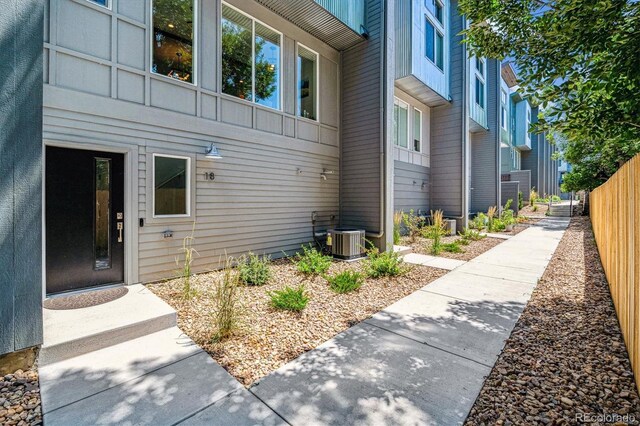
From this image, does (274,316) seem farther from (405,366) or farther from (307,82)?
(307,82)

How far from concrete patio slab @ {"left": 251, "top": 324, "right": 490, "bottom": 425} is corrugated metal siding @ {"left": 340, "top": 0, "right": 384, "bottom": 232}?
4.97 meters

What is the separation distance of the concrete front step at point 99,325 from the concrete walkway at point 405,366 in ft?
5.78

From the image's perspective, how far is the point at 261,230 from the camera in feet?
22.5

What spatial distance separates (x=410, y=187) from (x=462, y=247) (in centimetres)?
311

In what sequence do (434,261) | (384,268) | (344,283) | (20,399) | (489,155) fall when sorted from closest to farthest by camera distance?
1. (20,399)
2. (344,283)
3. (384,268)
4. (434,261)
5. (489,155)

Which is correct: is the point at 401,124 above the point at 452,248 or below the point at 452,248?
above

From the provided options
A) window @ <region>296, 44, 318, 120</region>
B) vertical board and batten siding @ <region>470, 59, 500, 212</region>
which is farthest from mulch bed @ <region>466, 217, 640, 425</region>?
vertical board and batten siding @ <region>470, 59, 500, 212</region>

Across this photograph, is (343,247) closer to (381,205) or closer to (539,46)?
(381,205)

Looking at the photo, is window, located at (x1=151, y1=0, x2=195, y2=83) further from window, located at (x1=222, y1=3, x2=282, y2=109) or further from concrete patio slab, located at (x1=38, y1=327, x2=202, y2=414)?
concrete patio slab, located at (x1=38, y1=327, x2=202, y2=414)

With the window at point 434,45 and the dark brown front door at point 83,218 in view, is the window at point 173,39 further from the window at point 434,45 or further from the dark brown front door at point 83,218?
the window at point 434,45

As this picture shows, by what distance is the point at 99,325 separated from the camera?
3.25 meters

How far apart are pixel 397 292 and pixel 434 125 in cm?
972

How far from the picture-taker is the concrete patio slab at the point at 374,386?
7.13 feet

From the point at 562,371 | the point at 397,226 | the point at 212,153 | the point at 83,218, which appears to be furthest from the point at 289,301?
the point at 397,226
